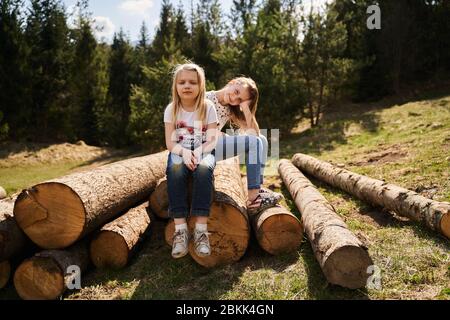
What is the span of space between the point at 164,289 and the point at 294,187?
10.7 feet

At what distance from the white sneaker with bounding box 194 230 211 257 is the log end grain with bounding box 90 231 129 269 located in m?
0.98

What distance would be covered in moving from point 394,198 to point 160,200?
3.24m

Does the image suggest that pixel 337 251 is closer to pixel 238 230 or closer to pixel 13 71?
pixel 238 230

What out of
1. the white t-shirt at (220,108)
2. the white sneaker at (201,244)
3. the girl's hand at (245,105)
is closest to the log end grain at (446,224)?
the girl's hand at (245,105)

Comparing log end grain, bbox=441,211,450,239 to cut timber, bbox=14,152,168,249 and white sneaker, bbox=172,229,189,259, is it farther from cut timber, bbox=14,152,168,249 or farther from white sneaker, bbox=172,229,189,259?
cut timber, bbox=14,152,168,249

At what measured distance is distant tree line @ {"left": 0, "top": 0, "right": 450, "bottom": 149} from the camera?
18094 millimetres

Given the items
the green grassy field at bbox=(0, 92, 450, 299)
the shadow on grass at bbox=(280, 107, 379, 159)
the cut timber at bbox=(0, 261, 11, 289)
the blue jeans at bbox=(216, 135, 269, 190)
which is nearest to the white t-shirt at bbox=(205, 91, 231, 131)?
the blue jeans at bbox=(216, 135, 269, 190)

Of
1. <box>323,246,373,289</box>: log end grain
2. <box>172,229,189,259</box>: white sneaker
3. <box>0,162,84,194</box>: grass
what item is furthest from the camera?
<box>0,162,84,194</box>: grass

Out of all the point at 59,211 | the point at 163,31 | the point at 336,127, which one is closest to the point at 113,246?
the point at 59,211

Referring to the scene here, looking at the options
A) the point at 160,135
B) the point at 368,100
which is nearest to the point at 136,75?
the point at 160,135

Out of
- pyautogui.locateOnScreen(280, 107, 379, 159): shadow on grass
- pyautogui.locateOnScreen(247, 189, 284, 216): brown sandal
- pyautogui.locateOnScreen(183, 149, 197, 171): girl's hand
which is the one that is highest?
pyautogui.locateOnScreen(183, 149, 197, 171): girl's hand

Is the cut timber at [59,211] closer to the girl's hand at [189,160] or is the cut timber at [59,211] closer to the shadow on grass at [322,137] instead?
the girl's hand at [189,160]

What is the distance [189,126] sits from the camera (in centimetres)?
430
